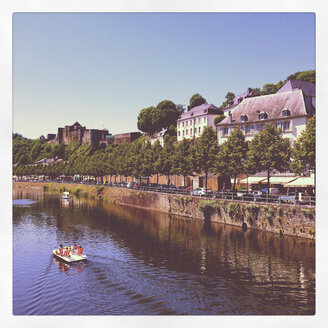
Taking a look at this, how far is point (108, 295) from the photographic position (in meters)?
20.2

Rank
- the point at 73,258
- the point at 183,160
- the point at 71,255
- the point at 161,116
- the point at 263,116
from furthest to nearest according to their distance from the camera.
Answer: the point at 161,116 → the point at 263,116 → the point at 183,160 → the point at 71,255 → the point at 73,258

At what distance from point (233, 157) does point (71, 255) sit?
25968mm

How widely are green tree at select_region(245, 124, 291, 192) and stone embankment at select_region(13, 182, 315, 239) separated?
222 inches

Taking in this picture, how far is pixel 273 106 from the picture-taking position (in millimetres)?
61156

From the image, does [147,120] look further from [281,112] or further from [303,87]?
[281,112]

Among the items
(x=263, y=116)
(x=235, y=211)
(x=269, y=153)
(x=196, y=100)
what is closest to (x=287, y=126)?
(x=263, y=116)

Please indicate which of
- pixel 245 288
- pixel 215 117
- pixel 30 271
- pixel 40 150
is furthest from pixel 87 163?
pixel 245 288

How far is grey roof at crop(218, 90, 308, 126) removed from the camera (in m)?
56.5

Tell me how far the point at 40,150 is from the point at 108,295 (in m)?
157

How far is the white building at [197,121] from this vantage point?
286 feet

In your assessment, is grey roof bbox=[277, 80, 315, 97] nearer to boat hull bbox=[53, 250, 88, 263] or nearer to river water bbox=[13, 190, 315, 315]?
river water bbox=[13, 190, 315, 315]

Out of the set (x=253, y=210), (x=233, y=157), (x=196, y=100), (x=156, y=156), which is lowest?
(x=253, y=210)

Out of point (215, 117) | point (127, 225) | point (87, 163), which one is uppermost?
point (215, 117)
